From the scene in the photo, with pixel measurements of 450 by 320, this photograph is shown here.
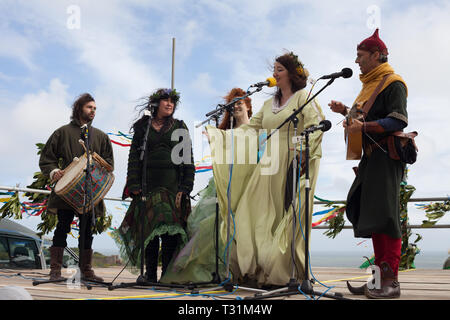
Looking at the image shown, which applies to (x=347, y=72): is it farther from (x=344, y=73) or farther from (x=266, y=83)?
(x=266, y=83)

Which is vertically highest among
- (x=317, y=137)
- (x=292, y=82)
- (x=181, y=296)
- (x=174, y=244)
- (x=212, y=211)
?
(x=292, y=82)

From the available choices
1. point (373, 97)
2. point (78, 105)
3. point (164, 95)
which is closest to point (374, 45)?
point (373, 97)

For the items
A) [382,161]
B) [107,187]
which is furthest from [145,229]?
[382,161]

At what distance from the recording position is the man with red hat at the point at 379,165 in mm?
2551

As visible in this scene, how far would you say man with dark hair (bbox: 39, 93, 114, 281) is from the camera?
370cm

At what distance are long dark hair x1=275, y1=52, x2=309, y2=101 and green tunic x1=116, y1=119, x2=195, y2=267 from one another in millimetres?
907

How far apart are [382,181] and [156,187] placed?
166cm

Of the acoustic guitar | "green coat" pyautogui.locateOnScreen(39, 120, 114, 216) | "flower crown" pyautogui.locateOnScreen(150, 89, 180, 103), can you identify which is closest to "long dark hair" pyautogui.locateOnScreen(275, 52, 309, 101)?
the acoustic guitar

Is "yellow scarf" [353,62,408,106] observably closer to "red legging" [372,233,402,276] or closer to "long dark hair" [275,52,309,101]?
"long dark hair" [275,52,309,101]
